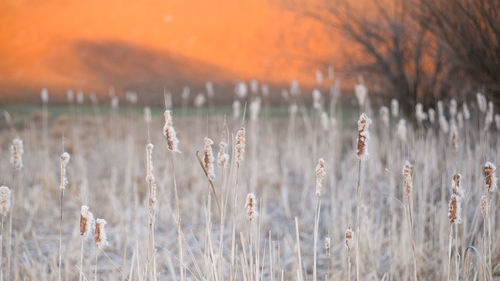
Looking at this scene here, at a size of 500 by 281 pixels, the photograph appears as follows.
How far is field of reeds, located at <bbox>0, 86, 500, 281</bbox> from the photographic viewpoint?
122 centimetres

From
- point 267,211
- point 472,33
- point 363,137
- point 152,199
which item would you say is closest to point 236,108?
point 267,211

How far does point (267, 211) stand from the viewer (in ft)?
11.0

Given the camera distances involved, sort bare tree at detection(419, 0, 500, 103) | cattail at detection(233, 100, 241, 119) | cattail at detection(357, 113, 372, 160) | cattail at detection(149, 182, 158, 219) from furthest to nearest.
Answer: cattail at detection(233, 100, 241, 119) → bare tree at detection(419, 0, 500, 103) → cattail at detection(149, 182, 158, 219) → cattail at detection(357, 113, 372, 160)

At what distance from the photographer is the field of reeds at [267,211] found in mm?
1223

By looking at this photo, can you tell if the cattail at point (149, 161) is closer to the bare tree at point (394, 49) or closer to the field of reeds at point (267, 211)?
the field of reeds at point (267, 211)

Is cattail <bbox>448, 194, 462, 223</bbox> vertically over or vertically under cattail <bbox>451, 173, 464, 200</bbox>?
under

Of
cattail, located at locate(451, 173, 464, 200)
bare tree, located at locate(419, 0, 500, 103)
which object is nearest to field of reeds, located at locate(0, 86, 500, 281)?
cattail, located at locate(451, 173, 464, 200)

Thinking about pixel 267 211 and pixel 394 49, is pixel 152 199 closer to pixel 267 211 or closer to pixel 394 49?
pixel 267 211

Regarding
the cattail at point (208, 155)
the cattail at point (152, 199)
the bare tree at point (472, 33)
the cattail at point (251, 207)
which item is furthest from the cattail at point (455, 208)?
the bare tree at point (472, 33)

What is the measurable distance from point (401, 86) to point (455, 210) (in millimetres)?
3938

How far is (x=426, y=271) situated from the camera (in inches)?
79.5

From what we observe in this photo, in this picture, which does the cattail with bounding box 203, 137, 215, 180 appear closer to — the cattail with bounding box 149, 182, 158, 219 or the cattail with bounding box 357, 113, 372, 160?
the cattail with bounding box 149, 182, 158, 219

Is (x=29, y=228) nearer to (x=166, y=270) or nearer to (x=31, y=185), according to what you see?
(x=166, y=270)

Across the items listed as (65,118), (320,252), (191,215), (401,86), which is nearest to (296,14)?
(401,86)
